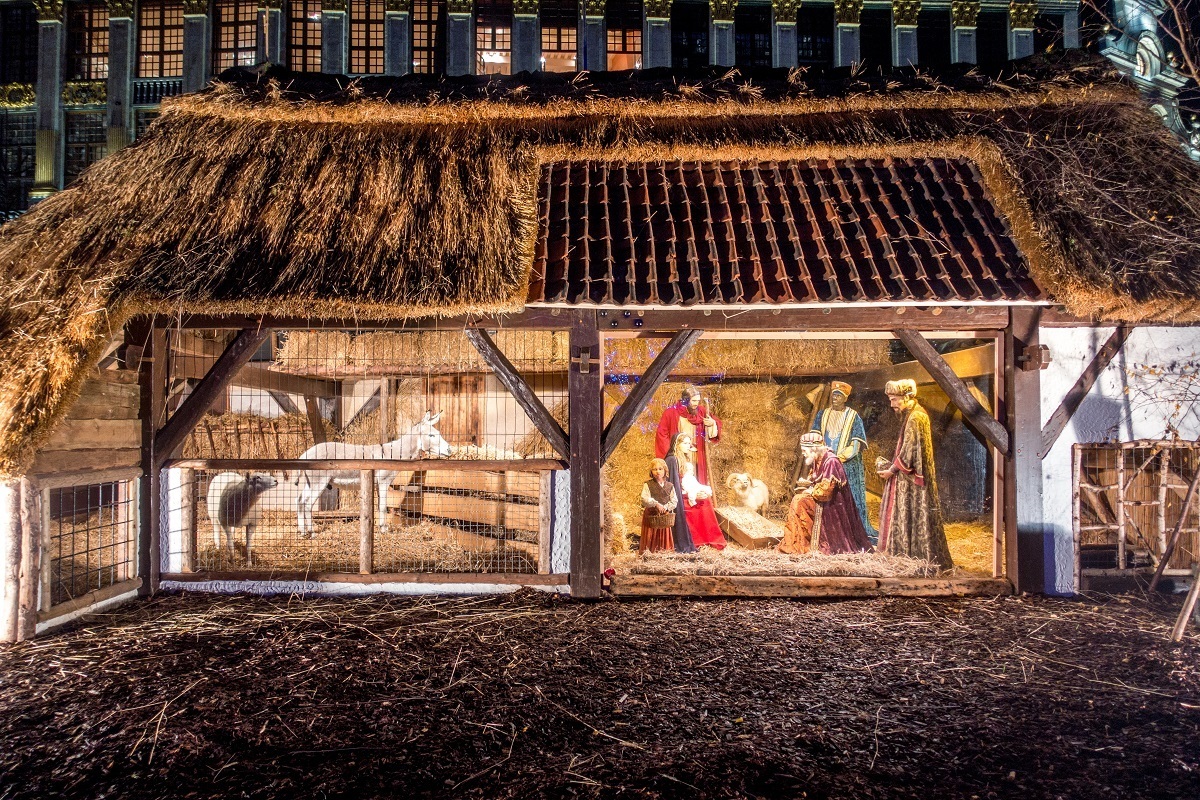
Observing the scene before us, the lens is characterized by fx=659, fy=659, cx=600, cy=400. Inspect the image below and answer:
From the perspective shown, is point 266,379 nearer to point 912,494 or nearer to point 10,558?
point 10,558

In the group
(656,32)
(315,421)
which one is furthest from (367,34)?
(315,421)

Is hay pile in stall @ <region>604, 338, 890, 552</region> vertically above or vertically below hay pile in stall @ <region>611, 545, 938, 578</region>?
above

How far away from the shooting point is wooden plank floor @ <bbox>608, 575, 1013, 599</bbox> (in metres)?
6.08

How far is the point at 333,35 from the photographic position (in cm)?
2191

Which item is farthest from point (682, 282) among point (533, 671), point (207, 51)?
point (207, 51)

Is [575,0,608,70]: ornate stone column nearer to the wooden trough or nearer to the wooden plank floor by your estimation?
the wooden trough

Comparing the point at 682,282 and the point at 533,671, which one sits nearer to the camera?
the point at 533,671

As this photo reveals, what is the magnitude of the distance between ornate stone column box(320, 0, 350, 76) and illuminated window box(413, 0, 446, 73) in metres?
2.31

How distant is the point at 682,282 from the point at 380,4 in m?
22.0

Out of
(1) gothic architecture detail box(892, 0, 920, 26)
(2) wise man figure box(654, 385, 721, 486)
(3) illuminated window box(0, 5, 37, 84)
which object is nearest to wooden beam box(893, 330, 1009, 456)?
(2) wise man figure box(654, 385, 721, 486)

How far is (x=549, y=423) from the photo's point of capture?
6031 millimetres

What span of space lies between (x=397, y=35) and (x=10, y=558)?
21.8 metres

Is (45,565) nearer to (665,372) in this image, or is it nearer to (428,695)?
(428,695)

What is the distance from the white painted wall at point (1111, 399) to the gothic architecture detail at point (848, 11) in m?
20.3
